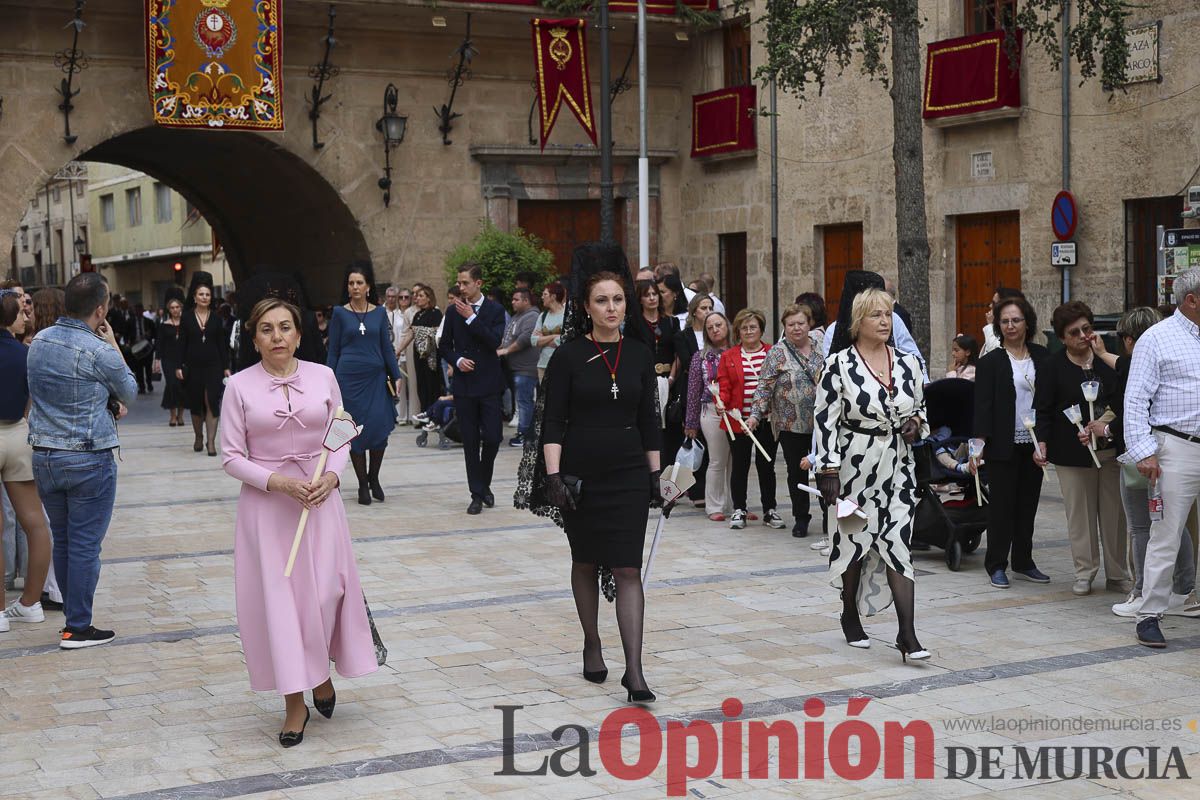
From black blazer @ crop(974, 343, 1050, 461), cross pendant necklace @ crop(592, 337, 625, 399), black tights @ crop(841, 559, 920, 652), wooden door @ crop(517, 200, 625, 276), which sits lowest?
black tights @ crop(841, 559, 920, 652)

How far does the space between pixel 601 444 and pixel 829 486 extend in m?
1.24

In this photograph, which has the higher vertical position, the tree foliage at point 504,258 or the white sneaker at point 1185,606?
the tree foliage at point 504,258

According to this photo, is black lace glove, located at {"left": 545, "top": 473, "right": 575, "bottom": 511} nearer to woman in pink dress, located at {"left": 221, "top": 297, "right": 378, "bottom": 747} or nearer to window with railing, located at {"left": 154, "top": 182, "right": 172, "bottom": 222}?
woman in pink dress, located at {"left": 221, "top": 297, "right": 378, "bottom": 747}

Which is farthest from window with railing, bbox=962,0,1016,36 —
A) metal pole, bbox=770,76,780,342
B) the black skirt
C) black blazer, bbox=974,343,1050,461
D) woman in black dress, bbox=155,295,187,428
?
the black skirt

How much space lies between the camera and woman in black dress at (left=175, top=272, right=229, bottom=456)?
17078 mm

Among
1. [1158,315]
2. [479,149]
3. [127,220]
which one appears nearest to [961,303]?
[479,149]

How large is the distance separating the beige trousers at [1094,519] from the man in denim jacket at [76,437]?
5.19m

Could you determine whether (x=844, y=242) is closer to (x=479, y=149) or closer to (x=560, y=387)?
(x=479, y=149)

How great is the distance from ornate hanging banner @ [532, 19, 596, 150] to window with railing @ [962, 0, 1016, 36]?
590 centimetres

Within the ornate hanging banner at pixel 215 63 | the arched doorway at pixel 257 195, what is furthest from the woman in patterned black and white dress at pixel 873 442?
the arched doorway at pixel 257 195

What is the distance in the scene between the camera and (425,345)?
61.9ft

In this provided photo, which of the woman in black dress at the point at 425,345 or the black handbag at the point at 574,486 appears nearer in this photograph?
the black handbag at the point at 574,486

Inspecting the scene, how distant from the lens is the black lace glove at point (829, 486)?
7.44 m

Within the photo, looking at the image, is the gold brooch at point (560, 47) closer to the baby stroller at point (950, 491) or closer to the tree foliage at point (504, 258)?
the tree foliage at point (504, 258)
